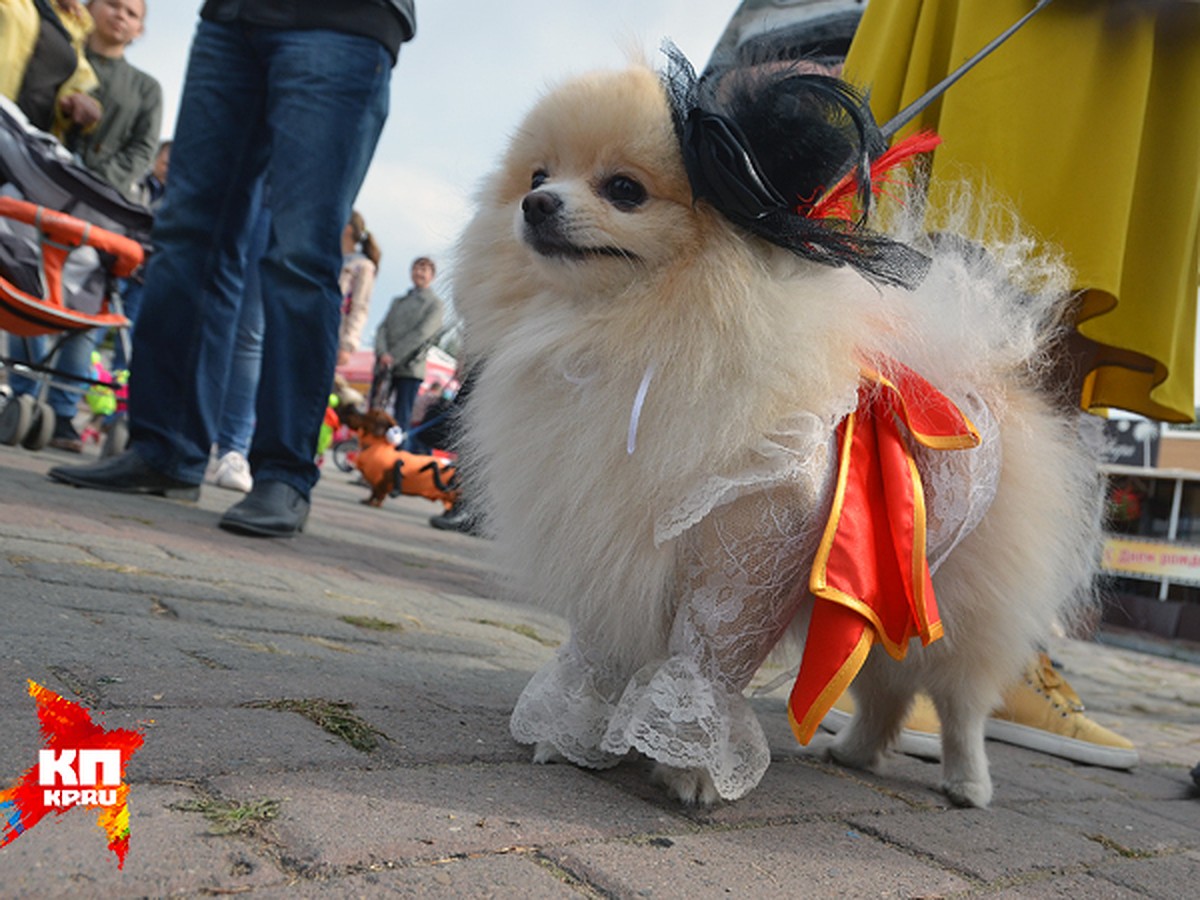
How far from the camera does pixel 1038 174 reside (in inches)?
93.0

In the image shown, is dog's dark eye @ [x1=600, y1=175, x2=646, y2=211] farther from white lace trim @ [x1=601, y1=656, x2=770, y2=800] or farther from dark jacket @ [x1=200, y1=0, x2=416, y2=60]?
dark jacket @ [x1=200, y1=0, x2=416, y2=60]

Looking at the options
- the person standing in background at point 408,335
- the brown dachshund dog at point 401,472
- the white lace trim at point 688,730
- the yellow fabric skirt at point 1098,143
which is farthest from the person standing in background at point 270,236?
the person standing in background at point 408,335

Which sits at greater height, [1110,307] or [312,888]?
A: [1110,307]

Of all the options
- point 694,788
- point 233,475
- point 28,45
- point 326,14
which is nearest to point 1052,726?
point 694,788

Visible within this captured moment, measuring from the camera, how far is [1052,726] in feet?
9.18

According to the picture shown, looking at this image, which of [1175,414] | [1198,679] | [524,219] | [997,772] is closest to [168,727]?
[524,219]

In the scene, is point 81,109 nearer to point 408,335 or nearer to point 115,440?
point 115,440

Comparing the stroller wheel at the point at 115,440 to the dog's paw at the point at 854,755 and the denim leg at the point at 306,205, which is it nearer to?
the denim leg at the point at 306,205

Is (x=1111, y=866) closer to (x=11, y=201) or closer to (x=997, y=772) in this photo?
(x=997, y=772)

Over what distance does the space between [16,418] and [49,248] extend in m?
0.93

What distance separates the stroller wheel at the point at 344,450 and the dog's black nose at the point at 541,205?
1279 cm

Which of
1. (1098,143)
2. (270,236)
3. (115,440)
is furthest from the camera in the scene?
(115,440)

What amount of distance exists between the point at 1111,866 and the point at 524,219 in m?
1.52
